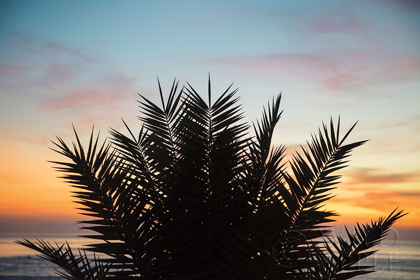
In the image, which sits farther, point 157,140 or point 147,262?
point 157,140

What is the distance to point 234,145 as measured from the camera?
281 centimetres

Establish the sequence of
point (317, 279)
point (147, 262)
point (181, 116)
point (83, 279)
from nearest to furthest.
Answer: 1. point (317, 279)
2. point (147, 262)
3. point (83, 279)
4. point (181, 116)

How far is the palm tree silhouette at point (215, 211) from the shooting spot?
93.1 inches

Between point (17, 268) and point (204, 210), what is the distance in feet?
118

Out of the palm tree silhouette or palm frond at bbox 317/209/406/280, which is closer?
the palm tree silhouette

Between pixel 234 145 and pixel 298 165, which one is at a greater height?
pixel 234 145

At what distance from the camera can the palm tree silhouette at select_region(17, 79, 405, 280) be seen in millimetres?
2365

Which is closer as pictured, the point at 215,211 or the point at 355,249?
the point at 355,249

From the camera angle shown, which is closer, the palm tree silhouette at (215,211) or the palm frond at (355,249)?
the palm tree silhouette at (215,211)

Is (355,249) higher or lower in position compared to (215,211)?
lower

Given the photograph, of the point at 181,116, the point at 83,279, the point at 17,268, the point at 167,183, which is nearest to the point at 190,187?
the point at 167,183

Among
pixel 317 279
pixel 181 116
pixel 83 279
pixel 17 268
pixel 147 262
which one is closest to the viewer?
pixel 317 279

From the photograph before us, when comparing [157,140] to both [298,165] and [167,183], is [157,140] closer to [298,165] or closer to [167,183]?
[167,183]

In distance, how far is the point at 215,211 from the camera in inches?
108
